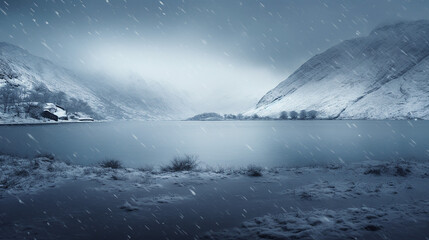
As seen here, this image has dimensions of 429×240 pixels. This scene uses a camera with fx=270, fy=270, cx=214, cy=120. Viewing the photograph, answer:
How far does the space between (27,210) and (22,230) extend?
2332 mm

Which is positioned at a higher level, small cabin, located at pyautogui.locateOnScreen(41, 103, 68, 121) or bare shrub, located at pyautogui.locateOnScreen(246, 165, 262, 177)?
small cabin, located at pyautogui.locateOnScreen(41, 103, 68, 121)

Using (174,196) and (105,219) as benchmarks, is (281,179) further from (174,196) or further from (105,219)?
(105,219)

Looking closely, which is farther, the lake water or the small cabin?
the small cabin

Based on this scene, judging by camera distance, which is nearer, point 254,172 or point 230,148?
point 254,172

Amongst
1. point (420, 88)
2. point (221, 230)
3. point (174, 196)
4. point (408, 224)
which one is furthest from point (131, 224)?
point (420, 88)

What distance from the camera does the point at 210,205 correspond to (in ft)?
36.9

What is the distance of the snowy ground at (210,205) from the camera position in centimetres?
813

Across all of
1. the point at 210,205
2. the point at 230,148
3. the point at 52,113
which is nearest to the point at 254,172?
the point at 210,205

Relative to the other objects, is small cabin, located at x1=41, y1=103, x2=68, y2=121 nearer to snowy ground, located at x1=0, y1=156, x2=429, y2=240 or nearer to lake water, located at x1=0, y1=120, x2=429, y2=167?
lake water, located at x1=0, y1=120, x2=429, y2=167

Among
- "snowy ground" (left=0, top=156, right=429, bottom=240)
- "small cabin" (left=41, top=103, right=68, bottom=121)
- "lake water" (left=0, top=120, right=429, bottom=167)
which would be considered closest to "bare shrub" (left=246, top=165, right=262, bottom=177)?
"snowy ground" (left=0, top=156, right=429, bottom=240)

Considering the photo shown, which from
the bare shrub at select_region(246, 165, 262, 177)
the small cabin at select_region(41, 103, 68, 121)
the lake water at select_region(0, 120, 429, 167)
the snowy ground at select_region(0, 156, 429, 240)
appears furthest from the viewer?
the small cabin at select_region(41, 103, 68, 121)

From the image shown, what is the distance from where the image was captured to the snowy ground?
26.7ft

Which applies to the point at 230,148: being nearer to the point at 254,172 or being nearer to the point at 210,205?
the point at 254,172

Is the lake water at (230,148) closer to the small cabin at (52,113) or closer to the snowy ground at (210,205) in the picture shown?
the snowy ground at (210,205)
